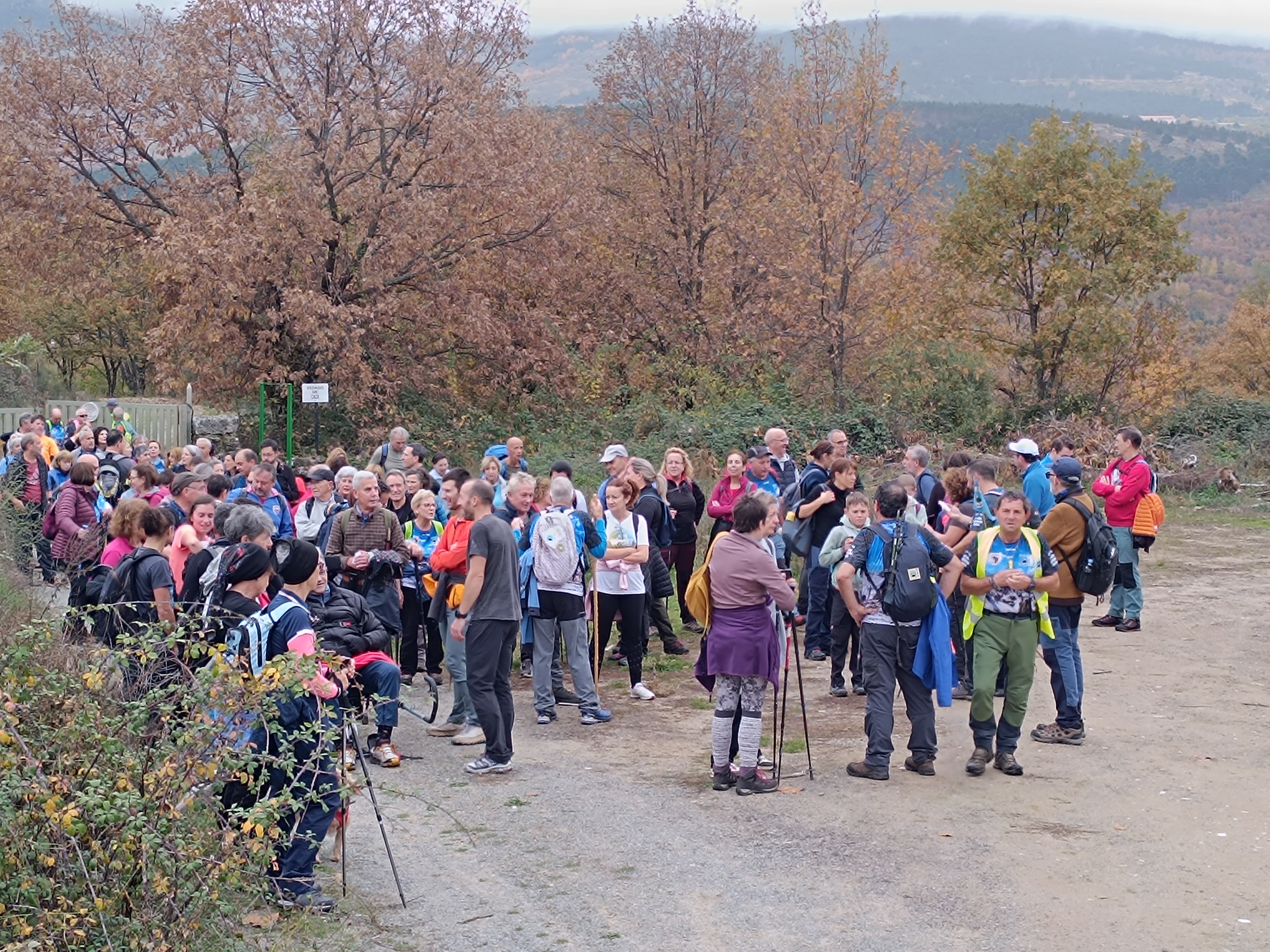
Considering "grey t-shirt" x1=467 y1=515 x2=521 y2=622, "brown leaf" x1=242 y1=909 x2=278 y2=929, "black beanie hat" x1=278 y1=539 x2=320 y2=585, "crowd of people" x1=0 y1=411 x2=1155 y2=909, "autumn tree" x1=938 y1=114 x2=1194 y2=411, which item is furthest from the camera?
"autumn tree" x1=938 y1=114 x2=1194 y2=411

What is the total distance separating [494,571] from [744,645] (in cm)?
160

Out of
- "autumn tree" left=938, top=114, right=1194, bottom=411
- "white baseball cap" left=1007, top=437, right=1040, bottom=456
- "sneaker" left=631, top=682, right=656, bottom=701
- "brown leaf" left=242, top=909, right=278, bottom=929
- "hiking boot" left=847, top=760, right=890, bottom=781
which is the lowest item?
"sneaker" left=631, top=682, right=656, bottom=701

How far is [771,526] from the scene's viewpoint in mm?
7551

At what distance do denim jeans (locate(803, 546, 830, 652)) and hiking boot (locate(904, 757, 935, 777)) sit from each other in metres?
2.69

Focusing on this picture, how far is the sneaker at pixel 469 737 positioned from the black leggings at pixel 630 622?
1.60 metres

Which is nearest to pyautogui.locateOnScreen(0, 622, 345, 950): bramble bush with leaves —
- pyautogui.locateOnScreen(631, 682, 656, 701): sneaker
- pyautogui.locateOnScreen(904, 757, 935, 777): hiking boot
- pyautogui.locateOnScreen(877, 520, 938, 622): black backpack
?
pyautogui.locateOnScreen(877, 520, 938, 622): black backpack

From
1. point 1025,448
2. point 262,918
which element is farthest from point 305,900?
point 1025,448

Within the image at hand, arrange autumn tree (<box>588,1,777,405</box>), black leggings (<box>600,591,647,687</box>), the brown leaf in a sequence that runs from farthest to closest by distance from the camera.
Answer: autumn tree (<box>588,1,777,405</box>), black leggings (<box>600,591,647,687</box>), the brown leaf

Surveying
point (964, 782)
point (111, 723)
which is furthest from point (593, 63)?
point (111, 723)

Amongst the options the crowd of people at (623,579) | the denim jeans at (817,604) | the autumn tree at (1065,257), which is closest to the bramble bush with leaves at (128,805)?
the crowd of people at (623,579)

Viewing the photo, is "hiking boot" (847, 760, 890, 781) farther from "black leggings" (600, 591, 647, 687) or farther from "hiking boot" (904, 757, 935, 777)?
"black leggings" (600, 591, 647, 687)

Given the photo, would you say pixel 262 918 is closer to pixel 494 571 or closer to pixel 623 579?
pixel 494 571

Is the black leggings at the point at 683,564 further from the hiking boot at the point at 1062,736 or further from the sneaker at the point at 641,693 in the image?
the hiking boot at the point at 1062,736

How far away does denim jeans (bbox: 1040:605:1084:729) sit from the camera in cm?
838
